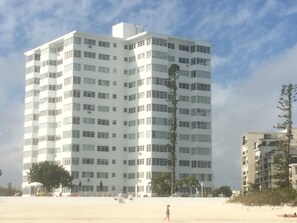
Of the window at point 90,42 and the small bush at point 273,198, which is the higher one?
the window at point 90,42

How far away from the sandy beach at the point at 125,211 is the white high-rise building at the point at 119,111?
128 feet

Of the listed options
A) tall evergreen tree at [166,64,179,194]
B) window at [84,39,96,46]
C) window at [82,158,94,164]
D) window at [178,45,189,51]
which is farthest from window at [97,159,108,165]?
window at [178,45,189,51]

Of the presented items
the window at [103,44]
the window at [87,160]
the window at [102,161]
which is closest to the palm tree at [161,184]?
the window at [102,161]

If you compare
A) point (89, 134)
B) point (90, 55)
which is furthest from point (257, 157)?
point (90, 55)

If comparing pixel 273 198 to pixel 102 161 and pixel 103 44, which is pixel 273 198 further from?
pixel 103 44

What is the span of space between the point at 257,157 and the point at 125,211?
9871 centimetres

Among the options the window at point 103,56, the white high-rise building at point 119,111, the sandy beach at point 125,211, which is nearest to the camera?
the sandy beach at point 125,211

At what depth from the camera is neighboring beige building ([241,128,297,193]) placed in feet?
497

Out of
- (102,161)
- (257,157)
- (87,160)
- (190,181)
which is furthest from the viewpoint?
(257,157)

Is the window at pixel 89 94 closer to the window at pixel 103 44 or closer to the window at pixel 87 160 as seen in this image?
the window at pixel 103 44

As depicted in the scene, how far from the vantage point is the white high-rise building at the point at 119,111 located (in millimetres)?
125688

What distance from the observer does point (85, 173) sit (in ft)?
406

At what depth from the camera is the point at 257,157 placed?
160000mm

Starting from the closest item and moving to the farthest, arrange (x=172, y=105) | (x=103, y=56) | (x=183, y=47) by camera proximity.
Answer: (x=172, y=105)
(x=103, y=56)
(x=183, y=47)
